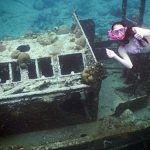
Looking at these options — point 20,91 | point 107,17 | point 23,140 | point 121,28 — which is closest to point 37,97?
point 20,91

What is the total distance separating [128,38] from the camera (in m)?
6.52

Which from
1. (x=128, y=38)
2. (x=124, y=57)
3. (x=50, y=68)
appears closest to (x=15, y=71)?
(x=50, y=68)

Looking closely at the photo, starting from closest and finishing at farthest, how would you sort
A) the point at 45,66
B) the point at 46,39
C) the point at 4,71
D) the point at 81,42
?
the point at 4,71 → the point at 81,42 → the point at 45,66 → the point at 46,39

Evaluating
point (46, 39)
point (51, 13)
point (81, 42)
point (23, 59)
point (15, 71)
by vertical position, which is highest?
point (51, 13)

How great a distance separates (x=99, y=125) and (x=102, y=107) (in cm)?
116

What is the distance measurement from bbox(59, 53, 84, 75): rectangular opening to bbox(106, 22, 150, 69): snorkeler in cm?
349

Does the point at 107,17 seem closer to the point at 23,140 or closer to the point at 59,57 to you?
the point at 59,57

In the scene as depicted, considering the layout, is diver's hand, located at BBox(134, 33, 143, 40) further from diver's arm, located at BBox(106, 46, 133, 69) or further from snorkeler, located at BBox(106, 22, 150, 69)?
diver's arm, located at BBox(106, 46, 133, 69)

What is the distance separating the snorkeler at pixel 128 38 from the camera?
6352 mm

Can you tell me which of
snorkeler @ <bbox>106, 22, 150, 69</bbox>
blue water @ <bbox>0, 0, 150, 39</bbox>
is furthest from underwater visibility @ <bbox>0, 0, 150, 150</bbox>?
blue water @ <bbox>0, 0, 150, 39</bbox>

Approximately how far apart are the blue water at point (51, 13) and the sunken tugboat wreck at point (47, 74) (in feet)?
39.9

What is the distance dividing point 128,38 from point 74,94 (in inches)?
99.3

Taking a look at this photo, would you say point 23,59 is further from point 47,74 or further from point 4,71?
point 47,74

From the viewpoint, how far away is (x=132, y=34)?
6.47 m
